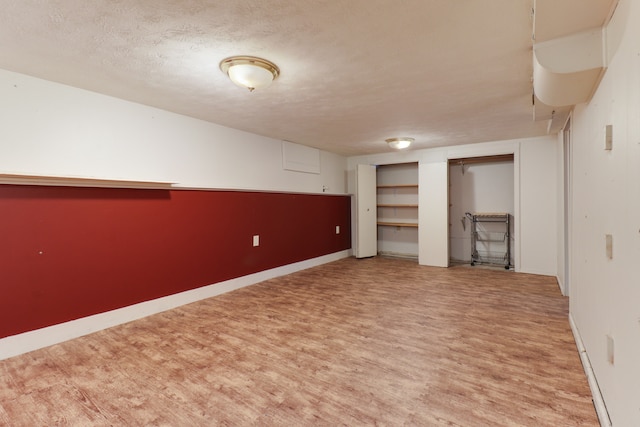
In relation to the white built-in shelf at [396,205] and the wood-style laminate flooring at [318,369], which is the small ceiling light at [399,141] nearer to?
the white built-in shelf at [396,205]

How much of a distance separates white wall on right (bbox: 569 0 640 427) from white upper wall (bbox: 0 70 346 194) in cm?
359

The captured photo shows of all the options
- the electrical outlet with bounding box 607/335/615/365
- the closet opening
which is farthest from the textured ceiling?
the closet opening

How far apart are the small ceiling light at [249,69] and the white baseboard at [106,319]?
243cm

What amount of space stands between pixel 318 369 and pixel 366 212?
Result: 4.35m

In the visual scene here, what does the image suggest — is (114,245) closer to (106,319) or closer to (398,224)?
(106,319)

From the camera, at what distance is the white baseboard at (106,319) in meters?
2.32

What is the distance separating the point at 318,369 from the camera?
6.72 ft

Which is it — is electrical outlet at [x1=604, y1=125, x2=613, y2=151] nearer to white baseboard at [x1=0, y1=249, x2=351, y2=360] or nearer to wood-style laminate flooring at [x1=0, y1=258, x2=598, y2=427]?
wood-style laminate flooring at [x1=0, y1=258, x2=598, y2=427]

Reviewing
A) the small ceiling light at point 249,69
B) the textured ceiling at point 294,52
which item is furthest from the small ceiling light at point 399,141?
the small ceiling light at point 249,69

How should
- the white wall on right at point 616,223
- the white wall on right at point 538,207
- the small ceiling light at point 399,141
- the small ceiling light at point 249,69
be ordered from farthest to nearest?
1. the small ceiling light at point 399,141
2. the white wall on right at point 538,207
3. the small ceiling light at point 249,69
4. the white wall on right at point 616,223

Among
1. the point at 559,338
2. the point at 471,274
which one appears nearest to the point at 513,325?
the point at 559,338

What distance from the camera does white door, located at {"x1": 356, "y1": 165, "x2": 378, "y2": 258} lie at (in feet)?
19.6

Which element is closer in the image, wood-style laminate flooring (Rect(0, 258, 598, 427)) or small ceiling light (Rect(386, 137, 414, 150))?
wood-style laminate flooring (Rect(0, 258, 598, 427))

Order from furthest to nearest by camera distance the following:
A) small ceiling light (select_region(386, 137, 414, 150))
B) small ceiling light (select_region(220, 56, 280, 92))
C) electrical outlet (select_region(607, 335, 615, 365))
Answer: small ceiling light (select_region(386, 137, 414, 150)) < small ceiling light (select_region(220, 56, 280, 92)) < electrical outlet (select_region(607, 335, 615, 365))
